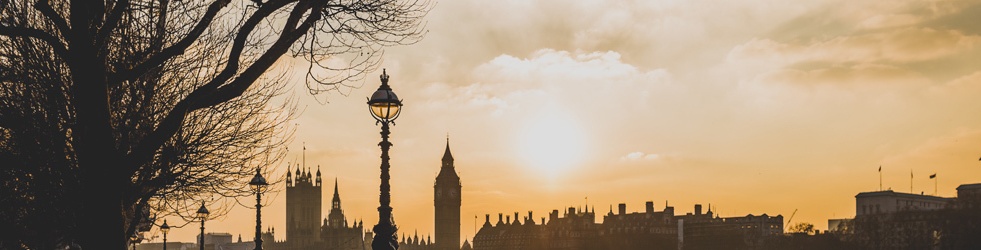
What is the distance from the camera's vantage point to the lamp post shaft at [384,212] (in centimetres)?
2012

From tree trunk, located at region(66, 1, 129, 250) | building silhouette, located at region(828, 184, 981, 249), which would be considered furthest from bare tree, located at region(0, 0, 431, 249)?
building silhouette, located at region(828, 184, 981, 249)

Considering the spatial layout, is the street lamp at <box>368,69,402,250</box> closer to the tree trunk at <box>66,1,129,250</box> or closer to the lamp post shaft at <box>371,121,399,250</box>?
the lamp post shaft at <box>371,121,399,250</box>

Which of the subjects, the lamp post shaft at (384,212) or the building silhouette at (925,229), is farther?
the building silhouette at (925,229)

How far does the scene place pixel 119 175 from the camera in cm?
1585

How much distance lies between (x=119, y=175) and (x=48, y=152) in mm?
6047

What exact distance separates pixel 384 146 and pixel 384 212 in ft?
3.33

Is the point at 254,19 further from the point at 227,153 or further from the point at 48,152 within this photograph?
the point at 227,153

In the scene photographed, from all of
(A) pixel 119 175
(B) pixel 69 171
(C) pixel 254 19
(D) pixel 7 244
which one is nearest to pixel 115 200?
(A) pixel 119 175

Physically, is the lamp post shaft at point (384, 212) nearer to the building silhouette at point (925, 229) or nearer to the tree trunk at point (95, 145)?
the tree trunk at point (95, 145)

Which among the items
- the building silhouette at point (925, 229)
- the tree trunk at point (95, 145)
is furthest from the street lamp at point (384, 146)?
the building silhouette at point (925, 229)

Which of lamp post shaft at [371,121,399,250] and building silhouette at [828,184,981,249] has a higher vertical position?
building silhouette at [828,184,981,249]

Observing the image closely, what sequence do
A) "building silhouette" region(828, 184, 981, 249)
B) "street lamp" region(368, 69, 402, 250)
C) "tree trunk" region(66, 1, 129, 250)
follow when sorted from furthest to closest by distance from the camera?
"building silhouette" region(828, 184, 981, 249)
"street lamp" region(368, 69, 402, 250)
"tree trunk" region(66, 1, 129, 250)

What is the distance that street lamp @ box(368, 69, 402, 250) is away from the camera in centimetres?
1977

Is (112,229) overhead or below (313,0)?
below
